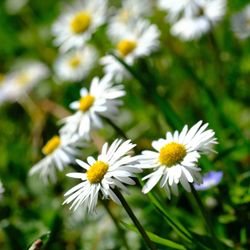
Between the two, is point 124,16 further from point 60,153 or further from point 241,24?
point 60,153

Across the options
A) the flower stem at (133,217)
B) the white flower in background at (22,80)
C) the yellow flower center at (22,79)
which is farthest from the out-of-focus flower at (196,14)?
the yellow flower center at (22,79)

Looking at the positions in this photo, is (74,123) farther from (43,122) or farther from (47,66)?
(47,66)

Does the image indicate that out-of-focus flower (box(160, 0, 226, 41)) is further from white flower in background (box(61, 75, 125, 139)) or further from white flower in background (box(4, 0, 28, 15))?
white flower in background (box(4, 0, 28, 15))

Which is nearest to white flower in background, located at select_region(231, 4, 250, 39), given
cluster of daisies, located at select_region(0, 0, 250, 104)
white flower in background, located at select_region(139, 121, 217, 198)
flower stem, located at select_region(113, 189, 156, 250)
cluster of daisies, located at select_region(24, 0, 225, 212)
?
cluster of daisies, located at select_region(0, 0, 250, 104)

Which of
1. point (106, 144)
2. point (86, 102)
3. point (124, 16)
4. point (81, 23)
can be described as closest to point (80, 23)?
point (81, 23)

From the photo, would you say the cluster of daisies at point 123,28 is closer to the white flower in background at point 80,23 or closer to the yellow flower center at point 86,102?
the white flower in background at point 80,23

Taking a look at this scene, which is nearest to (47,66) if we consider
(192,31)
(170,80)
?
(170,80)
